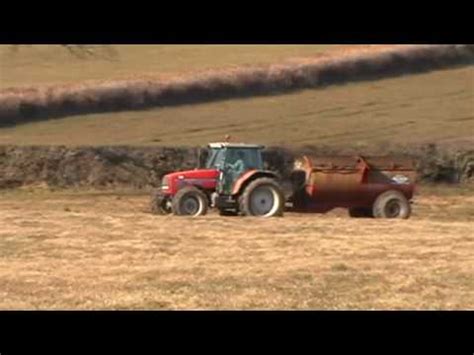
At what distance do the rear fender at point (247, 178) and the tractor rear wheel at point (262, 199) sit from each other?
114mm

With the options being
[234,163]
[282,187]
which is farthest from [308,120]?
[234,163]

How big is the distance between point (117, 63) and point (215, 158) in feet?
71.2

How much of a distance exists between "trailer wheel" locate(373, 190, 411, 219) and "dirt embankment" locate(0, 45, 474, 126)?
14920 mm

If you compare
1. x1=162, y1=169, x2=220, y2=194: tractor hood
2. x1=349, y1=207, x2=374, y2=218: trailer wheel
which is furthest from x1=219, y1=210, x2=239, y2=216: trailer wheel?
x1=349, y1=207, x2=374, y2=218: trailer wheel

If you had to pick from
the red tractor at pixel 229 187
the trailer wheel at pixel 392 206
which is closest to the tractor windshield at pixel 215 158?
the red tractor at pixel 229 187

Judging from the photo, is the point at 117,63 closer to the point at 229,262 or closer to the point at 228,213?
the point at 228,213

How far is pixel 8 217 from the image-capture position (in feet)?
59.8

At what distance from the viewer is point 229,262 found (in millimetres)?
11492

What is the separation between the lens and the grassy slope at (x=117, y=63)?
39.0m

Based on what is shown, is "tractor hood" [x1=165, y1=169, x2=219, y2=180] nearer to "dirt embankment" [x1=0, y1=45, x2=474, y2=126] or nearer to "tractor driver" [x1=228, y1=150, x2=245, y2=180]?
"tractor driver" [x1=228, y1=150, x2=245, y2=180]

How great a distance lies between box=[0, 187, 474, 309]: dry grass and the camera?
338 inches

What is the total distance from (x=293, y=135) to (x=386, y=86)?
8.55 metres
